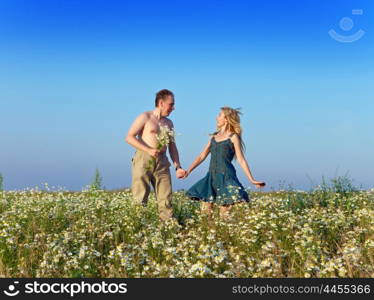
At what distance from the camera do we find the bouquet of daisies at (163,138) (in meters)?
9.74

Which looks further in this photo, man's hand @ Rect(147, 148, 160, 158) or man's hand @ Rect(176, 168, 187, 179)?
man's hand @ Rect(176, 168, 187, 179)

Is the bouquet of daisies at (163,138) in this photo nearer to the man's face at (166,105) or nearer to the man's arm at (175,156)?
the man's face at (166,105)

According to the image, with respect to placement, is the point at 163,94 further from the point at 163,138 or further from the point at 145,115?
the point at 163,138

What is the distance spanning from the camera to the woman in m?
10.4

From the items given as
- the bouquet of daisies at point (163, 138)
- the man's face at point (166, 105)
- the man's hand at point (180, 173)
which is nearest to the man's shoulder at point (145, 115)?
the man's face at point (166, 105)

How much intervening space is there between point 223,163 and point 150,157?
5.19 ft

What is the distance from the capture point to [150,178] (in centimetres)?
1057

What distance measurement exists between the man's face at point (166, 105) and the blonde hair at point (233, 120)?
1.10m

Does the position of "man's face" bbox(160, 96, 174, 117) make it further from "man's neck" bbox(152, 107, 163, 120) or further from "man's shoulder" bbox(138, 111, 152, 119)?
"man's shoulder" bbox(138, 111, 152, 119)

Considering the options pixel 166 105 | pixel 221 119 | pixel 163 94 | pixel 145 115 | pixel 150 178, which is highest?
pixel 163 94

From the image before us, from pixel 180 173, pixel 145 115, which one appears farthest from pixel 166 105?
pixel 180 173

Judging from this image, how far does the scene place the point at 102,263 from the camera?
273 inches

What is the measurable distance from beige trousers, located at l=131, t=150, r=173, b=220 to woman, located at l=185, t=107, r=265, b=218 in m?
0.53

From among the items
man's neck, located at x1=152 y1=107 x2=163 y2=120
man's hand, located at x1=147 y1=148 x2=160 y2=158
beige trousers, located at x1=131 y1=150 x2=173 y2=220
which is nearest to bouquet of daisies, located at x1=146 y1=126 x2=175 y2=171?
man's hand, located at x1=147 y1=148 x2=160 y2=158
